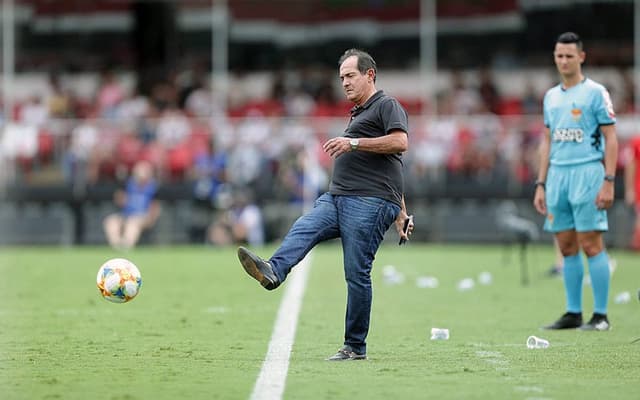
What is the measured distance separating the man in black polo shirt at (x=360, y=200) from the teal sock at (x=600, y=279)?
2633 mm

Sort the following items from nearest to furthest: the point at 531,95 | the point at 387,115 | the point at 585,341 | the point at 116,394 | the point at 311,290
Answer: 1. the point at 116,394
2. the point at 387,115
3. the point at 585,341
4. the point at 311,290
5. the point at 531,95

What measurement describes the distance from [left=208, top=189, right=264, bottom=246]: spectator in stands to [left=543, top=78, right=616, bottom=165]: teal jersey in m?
14.4

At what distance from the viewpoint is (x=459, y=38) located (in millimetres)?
29312

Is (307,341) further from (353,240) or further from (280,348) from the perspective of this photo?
(353,240)

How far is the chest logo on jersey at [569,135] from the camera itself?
10.6m

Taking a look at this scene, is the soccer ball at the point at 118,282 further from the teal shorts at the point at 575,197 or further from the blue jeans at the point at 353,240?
the teal shorts at the point at 575,197

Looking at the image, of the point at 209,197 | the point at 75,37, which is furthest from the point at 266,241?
the point at 75,37

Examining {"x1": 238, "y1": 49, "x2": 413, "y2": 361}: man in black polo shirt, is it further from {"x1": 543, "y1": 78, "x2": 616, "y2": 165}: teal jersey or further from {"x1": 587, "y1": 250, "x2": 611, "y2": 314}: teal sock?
{"x1": 587, "y1": 250, "x2": 611, "y2": 314}: teal sock

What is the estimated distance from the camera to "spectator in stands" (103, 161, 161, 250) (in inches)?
981

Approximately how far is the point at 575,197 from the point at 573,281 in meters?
0.77

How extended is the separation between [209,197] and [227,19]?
6122mm

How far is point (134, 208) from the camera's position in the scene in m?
25.1

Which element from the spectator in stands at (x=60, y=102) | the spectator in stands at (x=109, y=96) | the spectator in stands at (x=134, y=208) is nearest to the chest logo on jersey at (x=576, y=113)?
the spectator in stands at (x=134, y=208)

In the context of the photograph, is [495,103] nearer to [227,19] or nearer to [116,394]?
[227,19]
